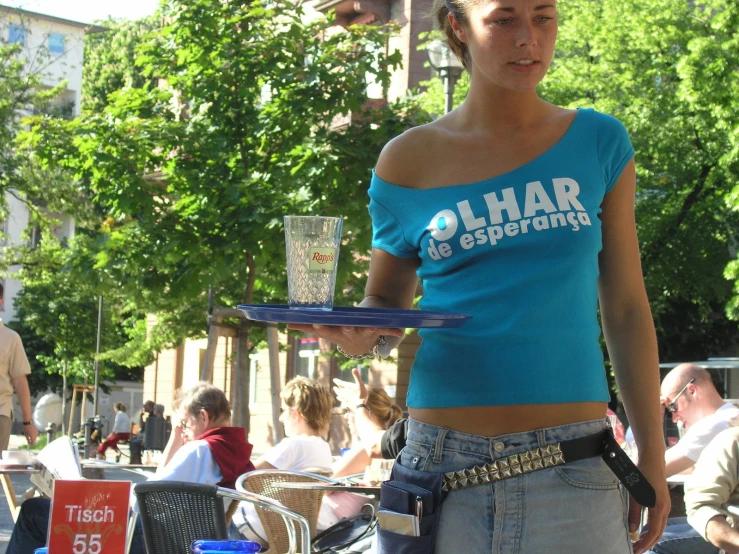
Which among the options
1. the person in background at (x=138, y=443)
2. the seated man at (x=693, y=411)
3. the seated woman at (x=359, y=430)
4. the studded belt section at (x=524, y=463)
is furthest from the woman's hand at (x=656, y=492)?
the person in background at (x=138, y=443)

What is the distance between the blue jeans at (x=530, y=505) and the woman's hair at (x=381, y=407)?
5484mm

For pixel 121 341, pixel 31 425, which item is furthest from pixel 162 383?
pixel 31 425

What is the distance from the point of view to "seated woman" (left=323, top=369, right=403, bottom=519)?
7127 mm

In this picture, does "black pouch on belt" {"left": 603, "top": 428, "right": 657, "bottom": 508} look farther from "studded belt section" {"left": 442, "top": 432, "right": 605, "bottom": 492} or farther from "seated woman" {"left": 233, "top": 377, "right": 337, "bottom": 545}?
"seated woman" {"left": 233, "top": 377, "right": 337, "bottom": 545}

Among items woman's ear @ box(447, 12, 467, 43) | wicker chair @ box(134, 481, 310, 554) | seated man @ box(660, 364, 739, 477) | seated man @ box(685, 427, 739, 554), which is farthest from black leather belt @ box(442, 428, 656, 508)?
seated man @ box(660, 364, 739, 477)

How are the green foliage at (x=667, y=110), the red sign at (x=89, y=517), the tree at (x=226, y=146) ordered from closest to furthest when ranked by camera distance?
the red sign at (x=89, y=517) → the tree at (x=226, y=146) → the green foliage at (x=667, y=110)

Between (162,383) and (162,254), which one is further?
(162,383)

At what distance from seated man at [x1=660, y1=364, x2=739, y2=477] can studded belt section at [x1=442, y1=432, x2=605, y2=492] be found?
576cm

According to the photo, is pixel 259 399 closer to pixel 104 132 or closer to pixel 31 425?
pixel 104 132

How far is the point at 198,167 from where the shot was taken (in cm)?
1364

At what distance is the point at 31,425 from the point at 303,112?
5495 mm

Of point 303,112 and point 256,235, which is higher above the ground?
point 303,112

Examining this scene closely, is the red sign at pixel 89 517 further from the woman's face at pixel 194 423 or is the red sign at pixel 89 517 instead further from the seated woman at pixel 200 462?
the woman's face at pixel 194 423

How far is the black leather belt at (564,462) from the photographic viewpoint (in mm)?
1965
